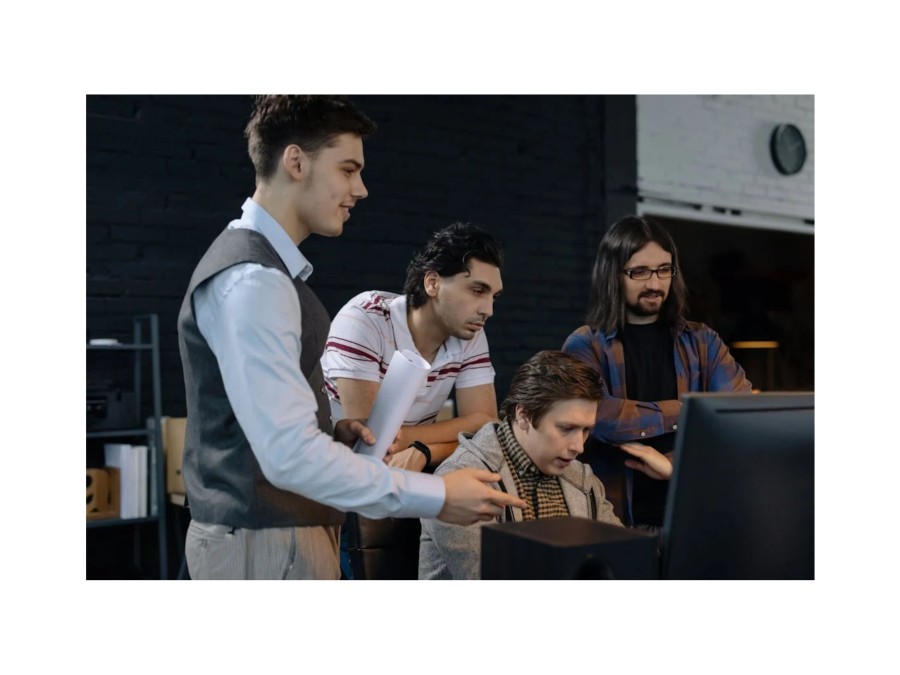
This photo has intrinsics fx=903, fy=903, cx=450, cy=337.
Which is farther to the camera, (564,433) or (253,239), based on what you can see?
(564,433)

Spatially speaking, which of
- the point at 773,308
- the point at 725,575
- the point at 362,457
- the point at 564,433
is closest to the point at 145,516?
the point at 564,433

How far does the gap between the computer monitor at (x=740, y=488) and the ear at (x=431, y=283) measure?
0.99 metres

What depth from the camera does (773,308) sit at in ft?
16.6

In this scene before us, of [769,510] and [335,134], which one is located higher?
[335,134]

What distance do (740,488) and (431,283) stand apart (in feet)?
3.37

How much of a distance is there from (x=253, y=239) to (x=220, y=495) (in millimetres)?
358

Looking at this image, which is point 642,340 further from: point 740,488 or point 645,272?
point 740,488

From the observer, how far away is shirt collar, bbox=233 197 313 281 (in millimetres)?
1280

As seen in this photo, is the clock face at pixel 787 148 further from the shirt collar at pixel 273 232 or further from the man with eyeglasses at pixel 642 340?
the shirt collar at pixel 273 232

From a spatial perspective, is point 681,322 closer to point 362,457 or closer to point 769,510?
point 769,510

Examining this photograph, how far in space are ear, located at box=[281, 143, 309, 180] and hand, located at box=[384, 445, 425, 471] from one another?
70 cm

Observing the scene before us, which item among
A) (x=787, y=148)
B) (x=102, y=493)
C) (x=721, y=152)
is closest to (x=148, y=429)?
(x=102, y=493)

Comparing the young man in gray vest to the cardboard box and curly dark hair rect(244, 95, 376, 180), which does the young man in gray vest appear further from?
the cardboard box

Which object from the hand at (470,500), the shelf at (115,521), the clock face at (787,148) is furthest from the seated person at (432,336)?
the clock face at (787,148)
